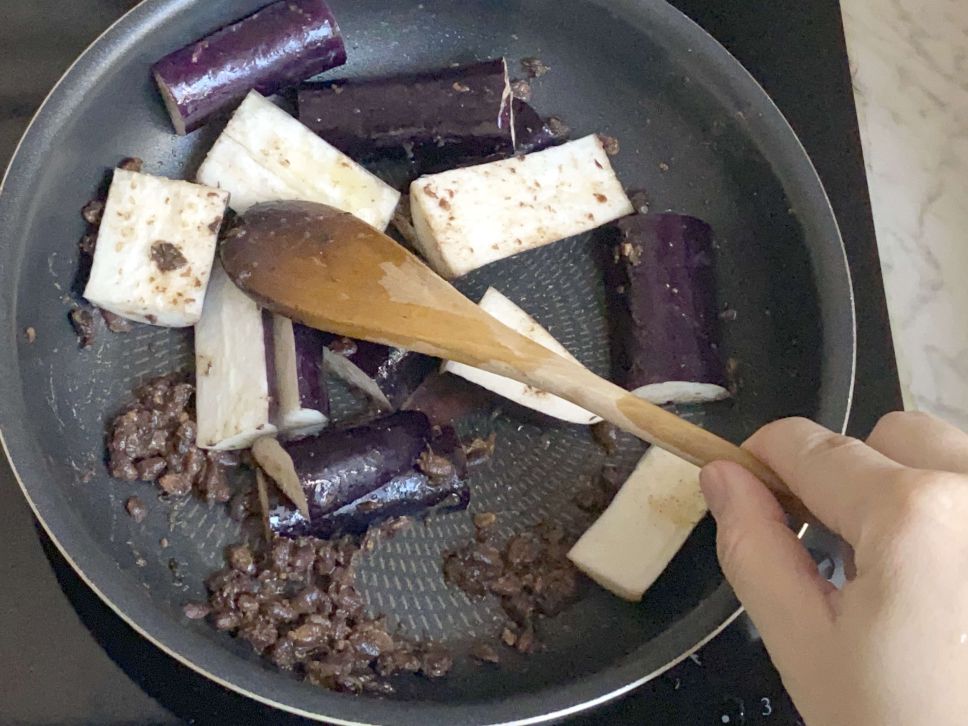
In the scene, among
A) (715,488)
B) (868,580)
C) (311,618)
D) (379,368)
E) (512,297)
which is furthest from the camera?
(512,297)

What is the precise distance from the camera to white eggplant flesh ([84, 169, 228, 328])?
1.06m

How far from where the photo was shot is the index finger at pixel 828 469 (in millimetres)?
681

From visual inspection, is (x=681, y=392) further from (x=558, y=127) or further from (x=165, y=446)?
(x=165, y=446)

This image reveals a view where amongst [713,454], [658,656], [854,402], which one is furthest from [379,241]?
[854,402]

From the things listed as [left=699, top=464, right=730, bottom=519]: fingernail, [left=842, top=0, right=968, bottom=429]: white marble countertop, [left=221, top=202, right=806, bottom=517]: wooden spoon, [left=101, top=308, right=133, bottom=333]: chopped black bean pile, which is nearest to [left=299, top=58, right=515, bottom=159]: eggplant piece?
[left=221, top=202, right=806, bottom=517]: wooden spoon

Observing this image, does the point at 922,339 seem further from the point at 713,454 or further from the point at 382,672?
the point at 382,672

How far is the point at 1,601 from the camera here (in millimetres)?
1011

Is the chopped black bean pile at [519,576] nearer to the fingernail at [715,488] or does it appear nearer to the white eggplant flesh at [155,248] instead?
the fingernail at [715,488]

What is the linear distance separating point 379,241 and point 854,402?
2.42ft

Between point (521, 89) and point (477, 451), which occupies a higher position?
point (521, 89)

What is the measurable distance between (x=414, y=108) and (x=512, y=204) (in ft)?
0.62

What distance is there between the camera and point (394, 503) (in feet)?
3.55

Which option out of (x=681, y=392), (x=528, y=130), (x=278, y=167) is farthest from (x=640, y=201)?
(x=278, y=167)

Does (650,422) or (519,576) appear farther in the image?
(519,576)
